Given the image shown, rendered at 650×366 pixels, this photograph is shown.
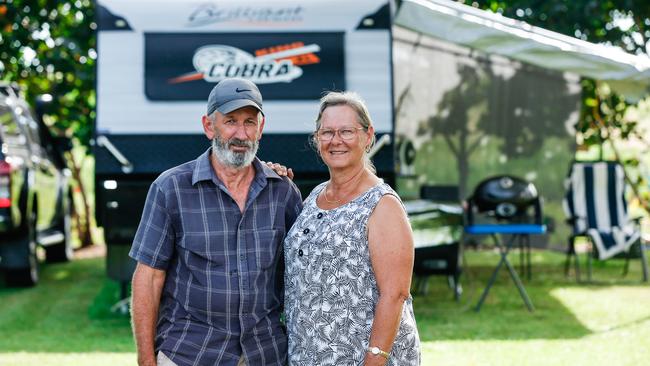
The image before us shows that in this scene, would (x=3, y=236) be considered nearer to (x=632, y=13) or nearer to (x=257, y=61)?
(x=257, y=61)

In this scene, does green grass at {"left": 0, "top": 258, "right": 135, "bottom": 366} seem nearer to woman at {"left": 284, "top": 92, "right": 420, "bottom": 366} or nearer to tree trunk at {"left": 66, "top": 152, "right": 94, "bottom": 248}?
woman at {"left": 284, "top": 92, "right": 420, "bottom": 366}

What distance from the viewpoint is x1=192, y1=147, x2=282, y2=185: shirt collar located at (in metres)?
3.10

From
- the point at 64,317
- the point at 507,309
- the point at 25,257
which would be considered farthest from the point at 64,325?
the point at 507,309

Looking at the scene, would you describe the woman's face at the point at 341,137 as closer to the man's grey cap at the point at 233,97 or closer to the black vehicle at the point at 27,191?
the man's grey cap at the point at 233,97

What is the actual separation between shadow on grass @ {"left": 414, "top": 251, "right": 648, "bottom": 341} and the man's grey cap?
3.91 m

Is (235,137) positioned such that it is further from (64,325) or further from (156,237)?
(64,325)

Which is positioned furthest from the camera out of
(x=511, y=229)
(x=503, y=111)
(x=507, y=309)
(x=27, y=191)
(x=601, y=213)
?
(x=503, y=111)

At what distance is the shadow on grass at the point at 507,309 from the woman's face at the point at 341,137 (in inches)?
151

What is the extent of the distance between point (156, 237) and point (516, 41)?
5440 millimetres

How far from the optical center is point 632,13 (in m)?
11.6

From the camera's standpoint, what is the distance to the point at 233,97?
3084 mm

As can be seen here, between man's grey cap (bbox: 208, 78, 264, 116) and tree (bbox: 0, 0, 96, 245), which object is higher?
tree (bbox: 0, 0, 96, 245)

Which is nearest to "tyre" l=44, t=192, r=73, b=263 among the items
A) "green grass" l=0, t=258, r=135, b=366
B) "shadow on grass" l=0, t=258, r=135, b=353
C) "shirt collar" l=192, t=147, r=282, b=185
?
"shadow on grass" l=0, t=258, r=135, b=353

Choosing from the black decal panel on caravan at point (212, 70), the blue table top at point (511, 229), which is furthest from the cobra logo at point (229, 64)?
the blue table top at point (511, 229)
